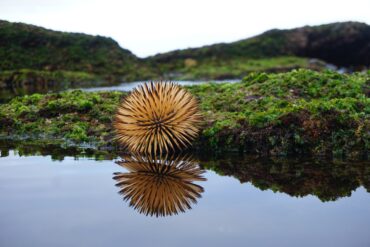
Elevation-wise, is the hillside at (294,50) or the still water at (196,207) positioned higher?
the hillside at (294,50)

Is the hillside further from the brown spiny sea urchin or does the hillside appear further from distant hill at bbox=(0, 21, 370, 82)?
the brown spiny sea urchin

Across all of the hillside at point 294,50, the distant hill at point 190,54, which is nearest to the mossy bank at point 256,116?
the distant hill at point 190,54

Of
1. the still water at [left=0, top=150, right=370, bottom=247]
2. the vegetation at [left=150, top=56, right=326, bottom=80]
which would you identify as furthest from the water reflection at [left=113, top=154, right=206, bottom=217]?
the vegetation at [left=150, top=56, right=326, bottom=80]

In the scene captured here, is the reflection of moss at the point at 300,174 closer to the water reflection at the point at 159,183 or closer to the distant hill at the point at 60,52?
the water reflection at the point at 159,183

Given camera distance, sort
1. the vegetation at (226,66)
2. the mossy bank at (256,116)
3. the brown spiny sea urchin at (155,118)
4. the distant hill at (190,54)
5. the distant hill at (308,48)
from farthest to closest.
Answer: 1. the distant hill at (308,48)
2. the distant hill at (190,54)
3. the vegetation at (226,66)
4. the mossy bank at (256,116)
5. the brown spiny sea urchin at (155,118)

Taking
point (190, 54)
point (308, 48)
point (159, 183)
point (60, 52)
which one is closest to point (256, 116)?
point (159, 183)

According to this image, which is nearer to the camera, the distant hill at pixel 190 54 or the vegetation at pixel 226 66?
the vegetation at pixel 226 66
